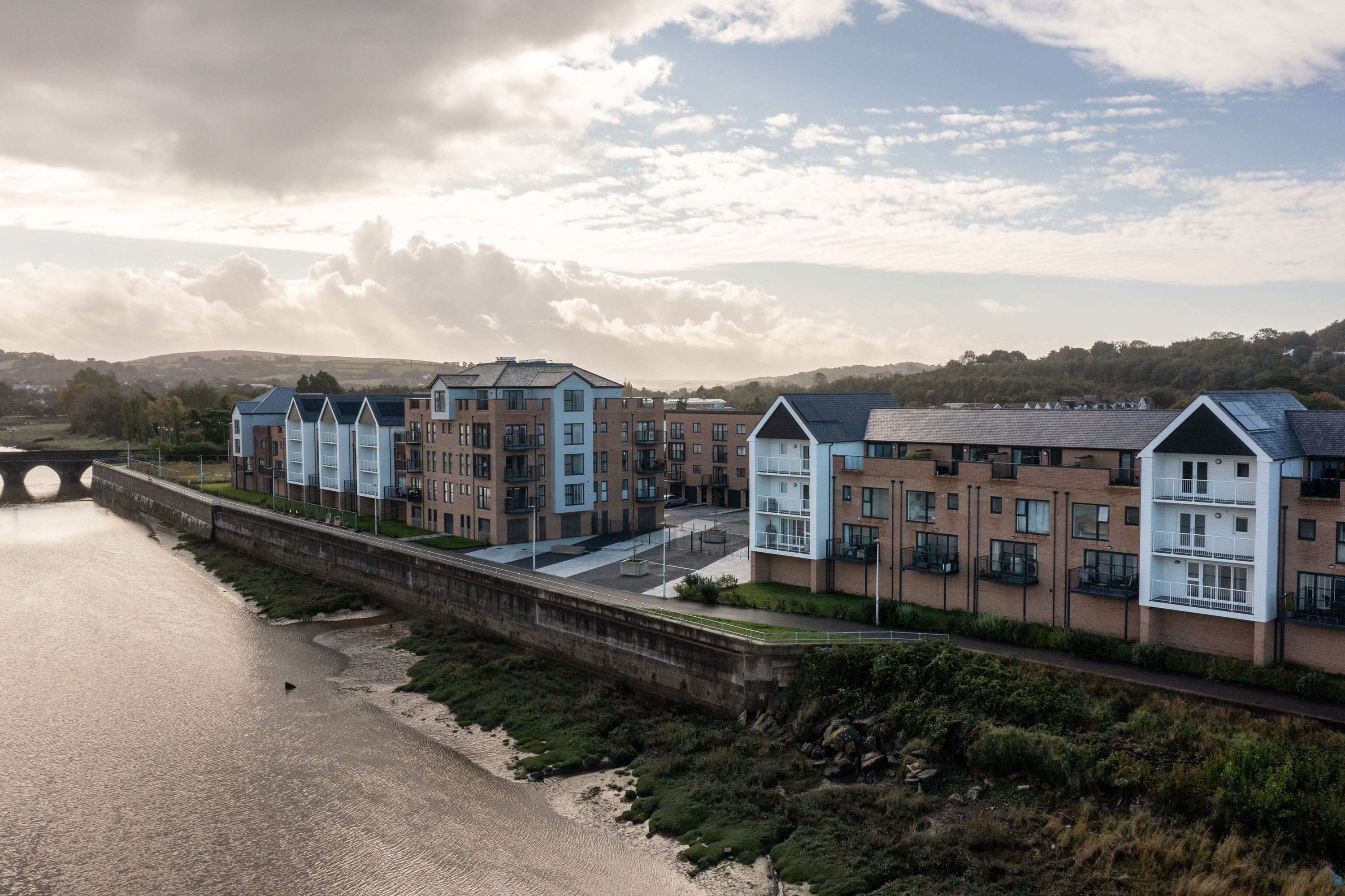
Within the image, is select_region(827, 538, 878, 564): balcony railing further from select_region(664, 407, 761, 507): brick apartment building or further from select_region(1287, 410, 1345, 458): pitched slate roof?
select_region(664, 407, 761, 507): brick apartment building

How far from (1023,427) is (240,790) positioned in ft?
112

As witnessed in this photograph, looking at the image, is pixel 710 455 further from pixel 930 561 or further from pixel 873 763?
pixel 873 763

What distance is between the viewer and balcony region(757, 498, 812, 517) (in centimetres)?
4294

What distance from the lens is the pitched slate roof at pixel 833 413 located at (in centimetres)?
4244

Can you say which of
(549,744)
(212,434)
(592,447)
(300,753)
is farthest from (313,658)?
(212,434)

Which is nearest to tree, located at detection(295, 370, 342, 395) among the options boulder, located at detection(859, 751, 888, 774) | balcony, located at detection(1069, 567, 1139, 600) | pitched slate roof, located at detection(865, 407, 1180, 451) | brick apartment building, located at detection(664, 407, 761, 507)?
brick apartment building, located at detection(664, 407, 761, 507)

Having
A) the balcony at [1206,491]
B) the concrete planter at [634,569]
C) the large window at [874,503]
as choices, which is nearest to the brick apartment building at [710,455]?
the concrete planter at [634,569]

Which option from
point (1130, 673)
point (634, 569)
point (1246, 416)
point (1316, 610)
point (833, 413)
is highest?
point (833, 413)

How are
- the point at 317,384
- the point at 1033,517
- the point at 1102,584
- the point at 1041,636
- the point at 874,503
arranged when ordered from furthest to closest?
the point at 317,384 < the point at 874,503 < the point at 1033,517 < the point at 1102,584 < the point at 1041,636

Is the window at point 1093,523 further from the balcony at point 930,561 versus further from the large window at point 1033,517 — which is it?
the balcony at point 930,561

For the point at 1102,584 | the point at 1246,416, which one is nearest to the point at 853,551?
the point at 1102,584

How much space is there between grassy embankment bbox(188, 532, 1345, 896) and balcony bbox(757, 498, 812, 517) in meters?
11.0

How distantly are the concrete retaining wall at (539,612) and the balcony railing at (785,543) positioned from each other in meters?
7.65

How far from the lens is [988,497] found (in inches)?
1479
